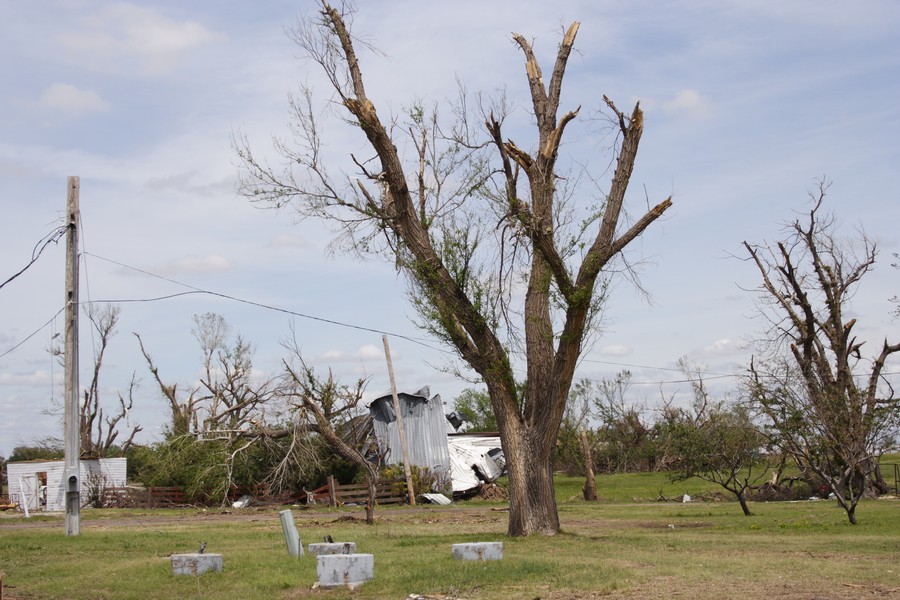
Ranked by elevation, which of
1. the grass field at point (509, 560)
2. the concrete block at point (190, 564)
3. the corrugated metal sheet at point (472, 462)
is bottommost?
the grass field at point (509, 560)

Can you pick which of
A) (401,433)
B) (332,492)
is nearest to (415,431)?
(401,433)

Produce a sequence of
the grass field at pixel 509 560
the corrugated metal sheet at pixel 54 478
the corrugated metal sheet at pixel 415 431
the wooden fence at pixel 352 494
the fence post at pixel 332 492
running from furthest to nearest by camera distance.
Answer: the corrugated metal sheet at pixel 415 431 < the corrugated metal sheet at pixel 54 478 < the wooden fence at pixel 352 494 < the fence post at pixel 332 492 < the grass field at pixel 509 560

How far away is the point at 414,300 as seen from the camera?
18.5 meters

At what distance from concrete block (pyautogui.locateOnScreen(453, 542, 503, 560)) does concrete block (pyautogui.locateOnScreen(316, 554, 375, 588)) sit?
2.01 metres

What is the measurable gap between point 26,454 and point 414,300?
58859 mm

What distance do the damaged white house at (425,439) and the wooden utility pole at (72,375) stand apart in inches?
830

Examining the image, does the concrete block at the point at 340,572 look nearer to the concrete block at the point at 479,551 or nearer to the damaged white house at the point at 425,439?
the concrete block at the point at 479,551

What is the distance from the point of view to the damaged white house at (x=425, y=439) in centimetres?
4147

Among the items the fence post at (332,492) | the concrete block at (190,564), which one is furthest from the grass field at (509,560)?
the fence post at (332,492)

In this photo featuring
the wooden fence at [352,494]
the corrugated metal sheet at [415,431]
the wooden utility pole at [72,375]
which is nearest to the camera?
the wooden utility pole at [72,375]

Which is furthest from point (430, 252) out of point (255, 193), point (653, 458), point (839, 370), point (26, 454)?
point (26, 454)

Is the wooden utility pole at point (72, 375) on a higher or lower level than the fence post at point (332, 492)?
higher

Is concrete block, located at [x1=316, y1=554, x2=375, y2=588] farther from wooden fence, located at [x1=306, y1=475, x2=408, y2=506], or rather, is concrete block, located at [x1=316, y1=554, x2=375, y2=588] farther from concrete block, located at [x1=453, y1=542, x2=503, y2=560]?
wooden fence, located at [x1=306, y1=475, x2=408, y2=506]

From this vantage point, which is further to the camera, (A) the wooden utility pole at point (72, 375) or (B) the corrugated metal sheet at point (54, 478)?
(B) the corrugated metal sheet at point (54, 478)
